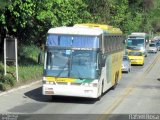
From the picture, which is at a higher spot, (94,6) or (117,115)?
(94,6)

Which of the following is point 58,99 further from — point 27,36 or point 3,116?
point 27,36

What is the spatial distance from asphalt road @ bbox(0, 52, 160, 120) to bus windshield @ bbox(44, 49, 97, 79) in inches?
48.8

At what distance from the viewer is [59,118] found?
646 inches

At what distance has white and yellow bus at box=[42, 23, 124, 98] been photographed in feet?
66.4

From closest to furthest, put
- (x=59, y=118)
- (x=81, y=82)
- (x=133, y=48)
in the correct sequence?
(x=59, y=118) < (x=81, y=82) < (x=133, y=48)

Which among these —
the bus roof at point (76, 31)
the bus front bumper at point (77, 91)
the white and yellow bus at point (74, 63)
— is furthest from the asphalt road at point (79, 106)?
the bus roof at point (76, 31)

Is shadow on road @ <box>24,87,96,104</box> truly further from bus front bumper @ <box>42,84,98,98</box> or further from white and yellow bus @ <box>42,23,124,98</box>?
bus front bumper @ <box>42,84,98,98</box>

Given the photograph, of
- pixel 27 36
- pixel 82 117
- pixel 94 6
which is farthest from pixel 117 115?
pixel 94 6

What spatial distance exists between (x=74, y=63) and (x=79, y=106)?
1.83m

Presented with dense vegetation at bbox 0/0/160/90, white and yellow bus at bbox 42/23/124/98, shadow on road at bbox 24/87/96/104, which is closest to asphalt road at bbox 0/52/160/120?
shadow on road at bbox 24/87/96/104

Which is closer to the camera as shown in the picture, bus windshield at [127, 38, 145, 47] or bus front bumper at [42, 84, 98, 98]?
bus front bumper at [42, 84, 98, 98]

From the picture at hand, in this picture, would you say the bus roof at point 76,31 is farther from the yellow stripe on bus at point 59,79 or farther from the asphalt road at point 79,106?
the asphalt road at point 79,106

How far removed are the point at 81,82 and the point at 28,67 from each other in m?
12.1

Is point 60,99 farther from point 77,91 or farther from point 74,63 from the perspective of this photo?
point 74,63
